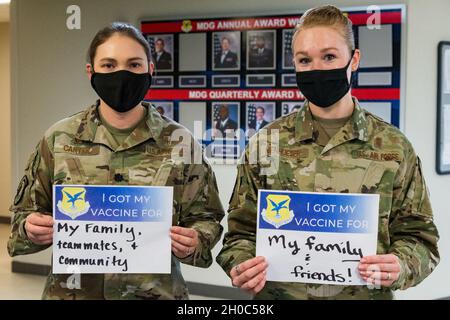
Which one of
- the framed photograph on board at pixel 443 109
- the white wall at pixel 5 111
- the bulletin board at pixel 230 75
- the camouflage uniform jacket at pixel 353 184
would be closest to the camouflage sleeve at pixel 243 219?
the camouflage uniform jacket at pixel 353 184

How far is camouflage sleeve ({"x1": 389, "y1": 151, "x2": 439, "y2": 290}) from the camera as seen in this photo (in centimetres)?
150

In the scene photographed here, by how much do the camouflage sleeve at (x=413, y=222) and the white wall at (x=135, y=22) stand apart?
2.39 metres

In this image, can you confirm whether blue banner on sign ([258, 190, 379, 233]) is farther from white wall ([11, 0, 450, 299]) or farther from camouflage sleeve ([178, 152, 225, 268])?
white wall ([11, 0, 450, 299])

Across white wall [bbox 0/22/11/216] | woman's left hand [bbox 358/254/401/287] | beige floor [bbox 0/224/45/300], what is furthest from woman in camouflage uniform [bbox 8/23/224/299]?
white wall [bbox 0/22/11/216]

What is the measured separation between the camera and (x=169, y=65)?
4430mm

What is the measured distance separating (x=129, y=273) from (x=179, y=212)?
20 centimetres

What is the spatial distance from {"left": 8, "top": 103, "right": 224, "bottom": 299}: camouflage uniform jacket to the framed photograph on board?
2.64 metres

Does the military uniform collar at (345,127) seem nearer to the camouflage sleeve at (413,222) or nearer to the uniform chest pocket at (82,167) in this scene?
the camouflage sleeve at (413,222)

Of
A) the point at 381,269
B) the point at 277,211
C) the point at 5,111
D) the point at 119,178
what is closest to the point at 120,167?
the point at 119,178

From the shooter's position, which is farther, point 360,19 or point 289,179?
point 360,19

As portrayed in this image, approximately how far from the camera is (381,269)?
1430 millimetres
